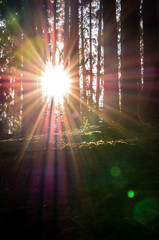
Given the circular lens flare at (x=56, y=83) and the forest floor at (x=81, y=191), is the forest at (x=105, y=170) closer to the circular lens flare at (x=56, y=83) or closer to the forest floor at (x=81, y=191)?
the forest floor at (x=81, y=191)

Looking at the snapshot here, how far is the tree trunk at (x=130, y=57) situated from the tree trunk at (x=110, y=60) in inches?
38.9

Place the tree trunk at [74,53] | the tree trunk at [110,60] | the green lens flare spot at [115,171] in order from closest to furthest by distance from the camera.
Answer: the green lens flare spot at [115,171], the tree trunk at [110,60], the tree trunk at [74,53]

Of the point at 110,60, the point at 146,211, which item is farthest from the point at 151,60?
the point at 146,211

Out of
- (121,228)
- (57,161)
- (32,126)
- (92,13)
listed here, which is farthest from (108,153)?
(92,13)

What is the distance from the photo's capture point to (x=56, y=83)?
96.8 ft

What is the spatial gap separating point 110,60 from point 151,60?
3611mm

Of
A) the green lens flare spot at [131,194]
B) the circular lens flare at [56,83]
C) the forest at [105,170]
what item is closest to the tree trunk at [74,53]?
the circular lens flare at [56,83]

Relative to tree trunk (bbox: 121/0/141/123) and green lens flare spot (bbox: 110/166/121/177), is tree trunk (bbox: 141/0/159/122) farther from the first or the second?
green lens flare spot (bbox: 110/166/121/177)

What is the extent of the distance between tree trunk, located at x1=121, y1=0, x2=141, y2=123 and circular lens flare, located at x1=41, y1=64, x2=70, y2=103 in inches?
492

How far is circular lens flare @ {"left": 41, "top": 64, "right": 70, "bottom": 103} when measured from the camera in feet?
78.5

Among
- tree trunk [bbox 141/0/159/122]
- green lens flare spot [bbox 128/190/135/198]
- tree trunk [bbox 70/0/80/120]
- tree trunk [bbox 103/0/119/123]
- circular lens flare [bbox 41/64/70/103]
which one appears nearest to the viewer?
green lens flare spot [bbox 128/190/135/198]

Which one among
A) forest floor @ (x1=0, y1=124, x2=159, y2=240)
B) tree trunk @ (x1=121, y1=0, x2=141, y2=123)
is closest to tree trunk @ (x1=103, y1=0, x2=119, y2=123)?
tree trunk @ (x1=121, y1=0, x2=141, y2=123)

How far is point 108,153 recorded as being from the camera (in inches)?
185

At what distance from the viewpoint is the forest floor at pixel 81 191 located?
2.51m
